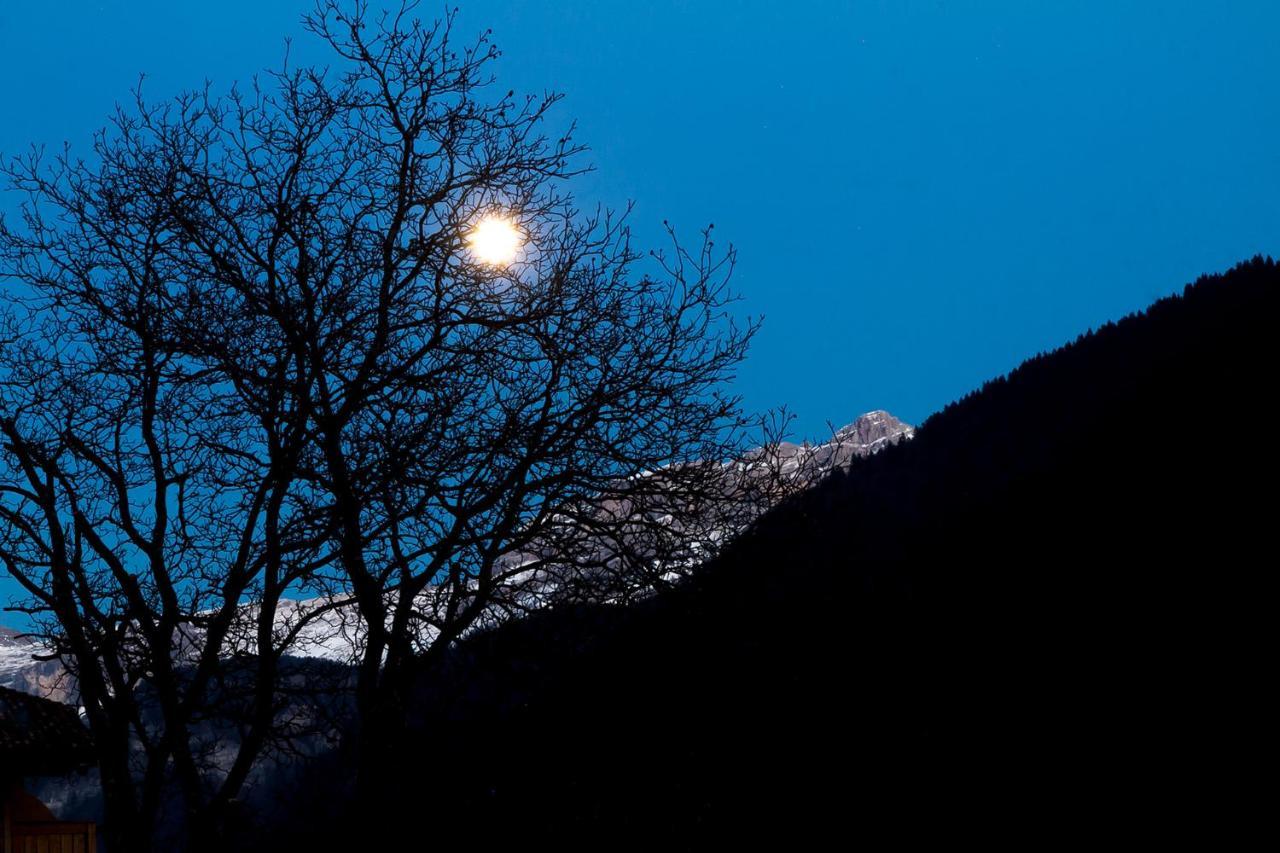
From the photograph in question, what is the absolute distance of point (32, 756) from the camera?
10070 mm

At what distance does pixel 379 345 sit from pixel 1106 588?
39.3 meters

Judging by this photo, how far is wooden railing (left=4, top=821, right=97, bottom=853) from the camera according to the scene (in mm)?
10789

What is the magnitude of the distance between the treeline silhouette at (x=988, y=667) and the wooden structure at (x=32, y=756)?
8498mm

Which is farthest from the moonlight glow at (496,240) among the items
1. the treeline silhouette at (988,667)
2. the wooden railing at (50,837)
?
the treeline silhouette at (988,667)

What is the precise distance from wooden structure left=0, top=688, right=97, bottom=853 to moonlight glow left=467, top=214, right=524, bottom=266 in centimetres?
525

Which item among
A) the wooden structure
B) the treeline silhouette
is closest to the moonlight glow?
the wooden structure

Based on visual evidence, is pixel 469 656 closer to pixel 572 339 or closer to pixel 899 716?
pixel 572 339

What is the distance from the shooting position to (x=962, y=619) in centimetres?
4606

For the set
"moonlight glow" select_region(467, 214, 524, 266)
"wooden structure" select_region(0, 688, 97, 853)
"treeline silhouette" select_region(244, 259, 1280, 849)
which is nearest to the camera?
"wooden structure" select_region(0, 688, 97, 853)

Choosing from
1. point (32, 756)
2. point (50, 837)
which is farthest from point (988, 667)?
point (32, 756)

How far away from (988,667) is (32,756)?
118ft

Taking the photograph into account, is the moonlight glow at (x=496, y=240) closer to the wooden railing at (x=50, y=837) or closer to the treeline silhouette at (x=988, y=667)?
the wooden railing at (x=50, y=837)

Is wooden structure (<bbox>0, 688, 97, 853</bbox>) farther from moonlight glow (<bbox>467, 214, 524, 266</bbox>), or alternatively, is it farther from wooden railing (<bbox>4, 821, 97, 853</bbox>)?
moonlight glow (<bbox>467, 214, 524, 266</bbox>)

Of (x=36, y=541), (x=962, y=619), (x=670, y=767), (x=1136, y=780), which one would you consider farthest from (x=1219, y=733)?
(x=36, y=541)
